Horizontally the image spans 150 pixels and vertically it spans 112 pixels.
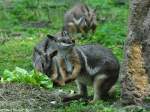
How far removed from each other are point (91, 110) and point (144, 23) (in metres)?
1.23

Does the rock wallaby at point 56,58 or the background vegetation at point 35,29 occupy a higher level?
the rock wallaby at point 56,58

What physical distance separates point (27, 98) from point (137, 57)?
62.6 inches

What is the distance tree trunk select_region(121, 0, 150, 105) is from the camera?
26.8 ft

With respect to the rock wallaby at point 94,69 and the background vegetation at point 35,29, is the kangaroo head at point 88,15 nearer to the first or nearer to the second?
the background vegetation at point 35,29

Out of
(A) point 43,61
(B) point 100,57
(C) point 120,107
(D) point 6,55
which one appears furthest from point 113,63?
(D) point 6,55

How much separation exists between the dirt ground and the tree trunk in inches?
38.0

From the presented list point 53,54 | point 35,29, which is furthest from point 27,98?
point 35,29

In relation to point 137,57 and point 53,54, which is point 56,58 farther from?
point 137,57

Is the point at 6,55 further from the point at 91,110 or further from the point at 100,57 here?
the point at 91,110

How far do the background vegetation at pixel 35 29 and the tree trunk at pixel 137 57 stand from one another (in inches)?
14.8

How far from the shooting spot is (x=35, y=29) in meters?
17.5

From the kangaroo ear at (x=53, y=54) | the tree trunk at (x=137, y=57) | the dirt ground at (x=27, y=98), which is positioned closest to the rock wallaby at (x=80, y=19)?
the kangaroo ear at (x=53, y=54)

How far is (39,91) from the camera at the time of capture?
927 cm

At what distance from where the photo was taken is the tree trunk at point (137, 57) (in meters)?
8.16
